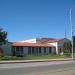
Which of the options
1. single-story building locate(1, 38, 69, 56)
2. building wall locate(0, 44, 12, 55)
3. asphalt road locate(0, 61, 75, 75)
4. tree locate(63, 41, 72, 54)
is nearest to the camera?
asphalt road locate(0, 61, 75, 75)

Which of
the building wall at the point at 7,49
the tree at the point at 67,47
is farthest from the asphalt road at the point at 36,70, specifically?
the tree at the point at 67,47

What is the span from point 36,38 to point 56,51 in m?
21.8

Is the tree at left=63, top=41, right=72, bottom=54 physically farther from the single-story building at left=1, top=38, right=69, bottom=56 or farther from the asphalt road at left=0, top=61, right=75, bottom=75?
the asphalt road at left=0, top=61, right=75, bottom=75

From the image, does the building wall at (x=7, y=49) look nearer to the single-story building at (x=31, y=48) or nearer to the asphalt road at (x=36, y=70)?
the single-story building at (x=31, y=48)

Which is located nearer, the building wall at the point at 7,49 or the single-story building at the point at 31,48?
the building wall at the point at 7,49

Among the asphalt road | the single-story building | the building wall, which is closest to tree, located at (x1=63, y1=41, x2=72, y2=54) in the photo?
the single-story building

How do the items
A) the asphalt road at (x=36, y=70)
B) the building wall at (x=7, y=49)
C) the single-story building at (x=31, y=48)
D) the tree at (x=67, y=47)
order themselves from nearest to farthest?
the asphalt road at (x=36, y=70), the building wall at (x=7, y=49), the single-story building at (x=31, y=48), the tree at (x=67, y=47)

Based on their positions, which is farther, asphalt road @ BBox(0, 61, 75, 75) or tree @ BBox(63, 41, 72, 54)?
tree @ BBox(63, 41, 72, 54)

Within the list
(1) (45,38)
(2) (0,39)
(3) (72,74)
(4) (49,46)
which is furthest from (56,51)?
(3) (72,74)

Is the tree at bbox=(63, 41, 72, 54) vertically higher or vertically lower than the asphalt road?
higher

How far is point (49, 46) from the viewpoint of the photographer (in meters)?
77.8

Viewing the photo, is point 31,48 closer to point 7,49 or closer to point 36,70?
point 7,49

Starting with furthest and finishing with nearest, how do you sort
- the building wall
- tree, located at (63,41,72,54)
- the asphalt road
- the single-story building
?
1. tree, located at (63,41,72,54)
2. the single-story building
3. the building wall
4. the asphalt road

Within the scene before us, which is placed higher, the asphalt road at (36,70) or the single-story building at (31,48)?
the single-story building at (31,48)
